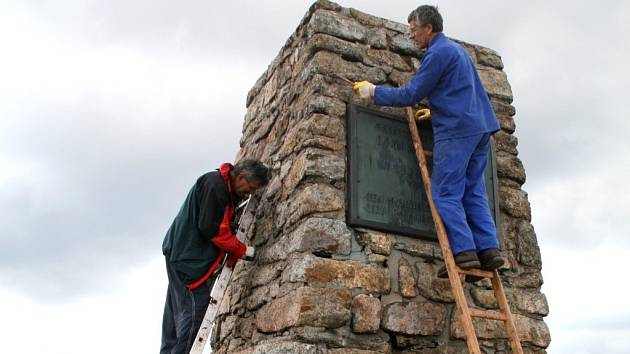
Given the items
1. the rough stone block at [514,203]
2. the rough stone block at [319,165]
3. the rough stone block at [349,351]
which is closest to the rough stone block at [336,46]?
the rough stone block at [319,165]

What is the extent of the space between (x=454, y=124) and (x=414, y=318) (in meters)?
1.17

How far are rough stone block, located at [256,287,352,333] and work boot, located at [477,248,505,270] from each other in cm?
78

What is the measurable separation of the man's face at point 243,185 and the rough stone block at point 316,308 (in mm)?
895

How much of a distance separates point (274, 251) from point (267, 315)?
1.39ft

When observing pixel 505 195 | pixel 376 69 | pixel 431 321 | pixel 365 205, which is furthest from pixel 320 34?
pixel 431 321

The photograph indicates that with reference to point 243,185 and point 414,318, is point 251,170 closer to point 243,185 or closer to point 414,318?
point 243,185

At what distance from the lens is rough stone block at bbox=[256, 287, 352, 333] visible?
12.1 feet

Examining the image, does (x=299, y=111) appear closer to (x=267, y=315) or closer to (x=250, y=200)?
(x=250, y=200)

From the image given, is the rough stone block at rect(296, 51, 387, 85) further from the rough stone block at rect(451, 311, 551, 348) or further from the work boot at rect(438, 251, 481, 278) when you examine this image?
the rough stone block at rect(451, 311, 551, 348)

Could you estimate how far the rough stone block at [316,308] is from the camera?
145 inches

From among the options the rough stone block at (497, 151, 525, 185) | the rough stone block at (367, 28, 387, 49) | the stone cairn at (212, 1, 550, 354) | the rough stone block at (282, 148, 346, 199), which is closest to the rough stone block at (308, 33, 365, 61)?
the stone cairn at (212, 1, 550, 354)

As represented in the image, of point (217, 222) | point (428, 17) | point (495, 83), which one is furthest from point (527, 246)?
point (217, 222)

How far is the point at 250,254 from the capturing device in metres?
4.59

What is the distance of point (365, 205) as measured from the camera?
4117 mm
